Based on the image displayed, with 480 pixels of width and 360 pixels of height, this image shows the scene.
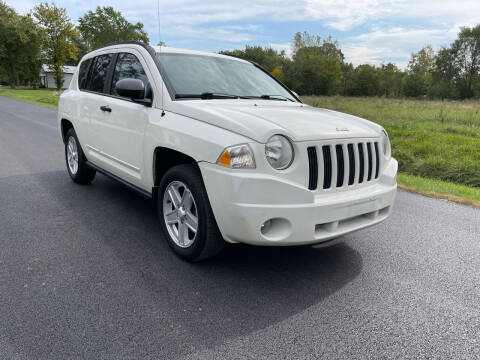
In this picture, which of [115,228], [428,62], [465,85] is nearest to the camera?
[115,228]

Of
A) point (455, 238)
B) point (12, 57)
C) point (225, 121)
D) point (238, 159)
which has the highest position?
point (12, 57)

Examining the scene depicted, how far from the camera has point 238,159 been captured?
2.77 meters

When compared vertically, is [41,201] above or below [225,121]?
below

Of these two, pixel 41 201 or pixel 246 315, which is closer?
pixel 246 315

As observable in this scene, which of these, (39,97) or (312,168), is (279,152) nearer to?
(312,168)

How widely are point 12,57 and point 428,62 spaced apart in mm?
77642

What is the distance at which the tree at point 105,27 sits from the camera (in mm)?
81750

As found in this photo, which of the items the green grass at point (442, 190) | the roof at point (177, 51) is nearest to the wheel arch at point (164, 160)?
the roof at point (177, 51)

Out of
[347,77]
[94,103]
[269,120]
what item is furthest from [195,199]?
[347,77]

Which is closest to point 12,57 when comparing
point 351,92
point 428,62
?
point 351,92

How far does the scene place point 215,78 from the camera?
13.5 feet

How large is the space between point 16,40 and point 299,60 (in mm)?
48067

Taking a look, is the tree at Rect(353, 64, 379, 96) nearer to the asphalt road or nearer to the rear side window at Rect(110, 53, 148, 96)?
the rear side window at Rect(110, 53, 148, 96)

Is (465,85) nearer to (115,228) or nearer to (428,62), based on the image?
(428,62)
